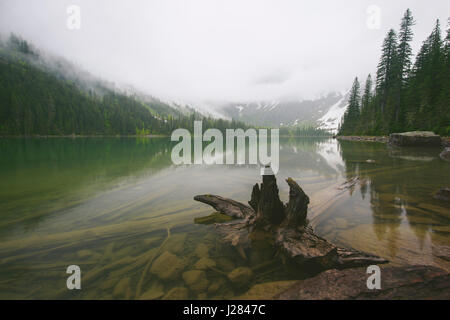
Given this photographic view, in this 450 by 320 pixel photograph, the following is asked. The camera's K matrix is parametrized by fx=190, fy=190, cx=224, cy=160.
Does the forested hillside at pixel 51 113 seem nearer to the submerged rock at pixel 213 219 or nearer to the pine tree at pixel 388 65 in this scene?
the pine tree at pixel 388 65

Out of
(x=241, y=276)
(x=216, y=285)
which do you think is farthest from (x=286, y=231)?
(x=216, y=285)

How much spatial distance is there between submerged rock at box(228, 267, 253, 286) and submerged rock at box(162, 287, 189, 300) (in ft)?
2.62

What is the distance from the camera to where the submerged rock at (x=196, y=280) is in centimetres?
319

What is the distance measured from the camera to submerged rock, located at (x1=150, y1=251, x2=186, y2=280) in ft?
11.4

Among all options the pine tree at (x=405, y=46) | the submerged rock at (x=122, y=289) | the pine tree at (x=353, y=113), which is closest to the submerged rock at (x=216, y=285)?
the submerged rock at (x=122, y=289)

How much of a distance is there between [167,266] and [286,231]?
2.57 m

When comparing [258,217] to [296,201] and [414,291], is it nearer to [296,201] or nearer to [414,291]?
[296,201]

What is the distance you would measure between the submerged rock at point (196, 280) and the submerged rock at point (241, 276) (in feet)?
1.53

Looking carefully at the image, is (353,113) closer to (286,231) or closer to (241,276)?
(286,231)

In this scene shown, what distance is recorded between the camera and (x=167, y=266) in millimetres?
3727

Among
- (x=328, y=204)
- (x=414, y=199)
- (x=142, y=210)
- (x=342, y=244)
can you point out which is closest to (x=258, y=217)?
(x=342, y=244)
